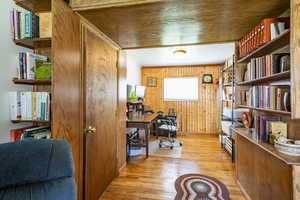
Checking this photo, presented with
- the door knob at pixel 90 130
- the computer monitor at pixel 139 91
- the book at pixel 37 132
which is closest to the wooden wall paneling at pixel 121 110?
the door knob at pixel 90 130

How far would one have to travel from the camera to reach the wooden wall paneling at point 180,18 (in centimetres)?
134

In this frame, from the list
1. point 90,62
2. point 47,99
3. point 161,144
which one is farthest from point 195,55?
point 47,99

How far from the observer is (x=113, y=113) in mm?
2232

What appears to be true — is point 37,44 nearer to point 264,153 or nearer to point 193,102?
point 264,153

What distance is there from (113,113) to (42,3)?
1453mm

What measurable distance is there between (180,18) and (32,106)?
62.7 inches

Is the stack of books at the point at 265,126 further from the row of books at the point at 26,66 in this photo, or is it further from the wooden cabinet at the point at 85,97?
the row of books at the point at 26,66

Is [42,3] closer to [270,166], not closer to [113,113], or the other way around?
[113,113]

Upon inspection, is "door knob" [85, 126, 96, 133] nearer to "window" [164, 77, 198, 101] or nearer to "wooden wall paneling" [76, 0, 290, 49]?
"wooden wall paneling" [76, 0, 290, 49]

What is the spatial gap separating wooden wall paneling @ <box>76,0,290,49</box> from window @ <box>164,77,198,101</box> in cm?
308

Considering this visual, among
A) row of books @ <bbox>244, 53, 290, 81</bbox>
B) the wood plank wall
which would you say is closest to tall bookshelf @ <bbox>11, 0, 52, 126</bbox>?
row of books @ <bbox>244, 53, 290, 81</bbox>

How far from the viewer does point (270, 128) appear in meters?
1.49

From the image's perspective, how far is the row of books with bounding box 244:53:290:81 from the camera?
131 cm

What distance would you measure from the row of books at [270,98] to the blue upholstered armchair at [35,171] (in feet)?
5.66
